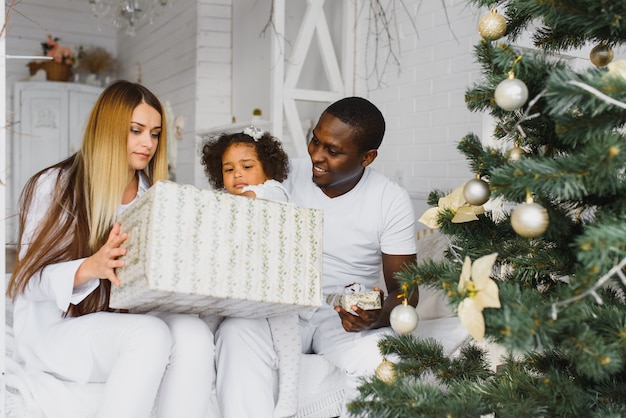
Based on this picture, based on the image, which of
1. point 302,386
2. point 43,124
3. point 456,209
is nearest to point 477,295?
point 456,209

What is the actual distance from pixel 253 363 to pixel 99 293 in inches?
17.9

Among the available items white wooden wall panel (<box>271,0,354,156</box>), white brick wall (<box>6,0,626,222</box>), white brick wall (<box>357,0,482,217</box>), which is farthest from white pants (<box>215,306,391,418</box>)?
white wooden wall panel (<box>271,0,354,156</box>)

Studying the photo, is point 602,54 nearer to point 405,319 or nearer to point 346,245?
point 405,319

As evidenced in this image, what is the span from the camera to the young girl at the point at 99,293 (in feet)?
5.00

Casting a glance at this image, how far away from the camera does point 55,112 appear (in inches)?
243

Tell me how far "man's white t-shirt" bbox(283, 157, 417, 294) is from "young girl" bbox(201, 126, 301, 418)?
157 mm

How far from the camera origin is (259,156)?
2.10 metres

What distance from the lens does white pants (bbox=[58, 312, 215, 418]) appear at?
4.91 feet

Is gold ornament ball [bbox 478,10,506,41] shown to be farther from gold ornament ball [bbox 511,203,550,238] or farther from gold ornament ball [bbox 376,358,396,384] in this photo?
gold ornament ball [bbox 376,358,396,384]

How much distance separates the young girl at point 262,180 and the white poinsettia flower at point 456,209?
0.60m

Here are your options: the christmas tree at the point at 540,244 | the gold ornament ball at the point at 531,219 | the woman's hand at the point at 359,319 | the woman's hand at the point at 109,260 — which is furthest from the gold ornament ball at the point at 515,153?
the woman's hand at the point at 109,260

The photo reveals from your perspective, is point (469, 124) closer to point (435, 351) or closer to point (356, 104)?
point (356, 104)

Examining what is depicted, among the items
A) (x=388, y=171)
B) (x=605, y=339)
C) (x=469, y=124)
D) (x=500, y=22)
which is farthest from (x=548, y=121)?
(x=388, y=171)

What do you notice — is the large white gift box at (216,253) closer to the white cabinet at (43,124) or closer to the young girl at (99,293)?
the young girl at (99,293)
